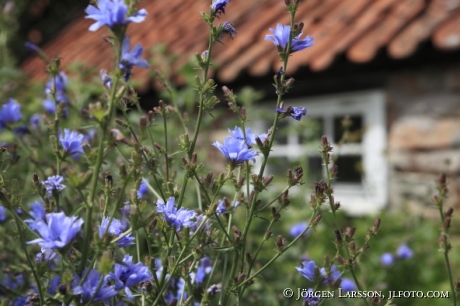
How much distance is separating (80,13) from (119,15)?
933cm

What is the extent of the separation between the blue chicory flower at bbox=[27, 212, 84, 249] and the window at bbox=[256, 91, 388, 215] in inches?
99.7

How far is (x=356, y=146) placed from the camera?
3.82 metres

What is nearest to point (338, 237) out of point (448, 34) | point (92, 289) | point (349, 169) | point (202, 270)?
point (202, 270)

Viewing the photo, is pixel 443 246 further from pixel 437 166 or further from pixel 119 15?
pixel 437 166

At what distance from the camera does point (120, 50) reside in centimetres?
81

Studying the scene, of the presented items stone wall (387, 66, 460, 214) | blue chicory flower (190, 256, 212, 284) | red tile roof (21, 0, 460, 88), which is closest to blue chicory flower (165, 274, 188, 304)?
blue chicory flower (190, 256, 212, 284)

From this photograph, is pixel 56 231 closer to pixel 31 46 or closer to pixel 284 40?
pixel 284 40

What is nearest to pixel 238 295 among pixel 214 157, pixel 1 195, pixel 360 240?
pixel 1 195

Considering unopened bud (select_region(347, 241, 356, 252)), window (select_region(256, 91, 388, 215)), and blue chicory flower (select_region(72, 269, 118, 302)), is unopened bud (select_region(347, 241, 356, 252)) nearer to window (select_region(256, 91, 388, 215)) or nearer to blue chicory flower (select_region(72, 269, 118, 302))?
blue chicory flower (select_region(72, 269, 118, 302))

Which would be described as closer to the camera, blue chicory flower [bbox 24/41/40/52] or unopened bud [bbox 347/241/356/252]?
unopened bud [bbox 347/241/356/252]

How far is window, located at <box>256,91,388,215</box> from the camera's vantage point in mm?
3623

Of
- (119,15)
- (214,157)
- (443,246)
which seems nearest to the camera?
(119,15)

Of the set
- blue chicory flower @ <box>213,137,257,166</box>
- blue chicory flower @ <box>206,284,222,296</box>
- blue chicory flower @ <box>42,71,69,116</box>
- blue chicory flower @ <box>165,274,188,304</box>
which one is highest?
blue chicory flower @ <box>42,71,69,116</box>

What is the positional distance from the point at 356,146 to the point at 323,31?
837 mm
